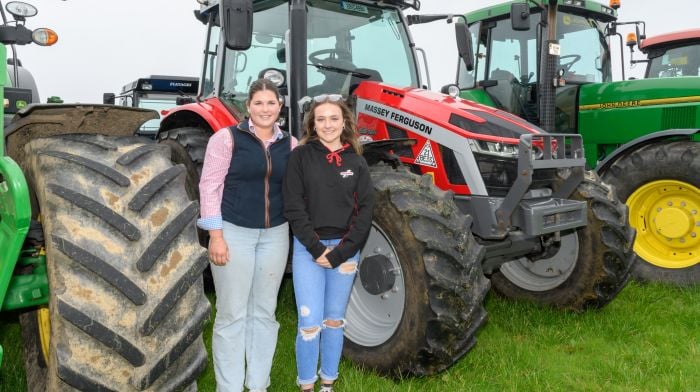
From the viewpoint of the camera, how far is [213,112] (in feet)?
15.5

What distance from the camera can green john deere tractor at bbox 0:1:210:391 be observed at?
1.92 meters

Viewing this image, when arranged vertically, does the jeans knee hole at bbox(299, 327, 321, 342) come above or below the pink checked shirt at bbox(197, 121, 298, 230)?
below

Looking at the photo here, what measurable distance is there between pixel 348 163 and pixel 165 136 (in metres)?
2.46

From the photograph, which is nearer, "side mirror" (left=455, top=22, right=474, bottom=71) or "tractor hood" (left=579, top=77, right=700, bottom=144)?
"side mirror" (left=455, top=22, right=474, bottom=71)

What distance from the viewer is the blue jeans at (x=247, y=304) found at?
3.04 m

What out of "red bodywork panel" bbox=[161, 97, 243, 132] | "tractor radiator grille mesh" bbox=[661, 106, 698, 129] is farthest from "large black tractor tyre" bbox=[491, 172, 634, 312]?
"red bodywork panel" bbox=[161, 97, 243, 132]

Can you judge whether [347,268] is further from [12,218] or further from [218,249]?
[12,218]

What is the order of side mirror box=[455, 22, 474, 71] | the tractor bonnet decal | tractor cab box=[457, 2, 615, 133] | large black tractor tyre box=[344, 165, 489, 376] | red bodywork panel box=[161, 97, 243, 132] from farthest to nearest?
tractor cab box=[457, 2, 615, 133], side mirror box=[455, 22, 474, 71], red bodywork panel box=[161, 97, 243, 132], the tractor bonnet decal, large black tractor tyre box=[344, 165, 489, 376]

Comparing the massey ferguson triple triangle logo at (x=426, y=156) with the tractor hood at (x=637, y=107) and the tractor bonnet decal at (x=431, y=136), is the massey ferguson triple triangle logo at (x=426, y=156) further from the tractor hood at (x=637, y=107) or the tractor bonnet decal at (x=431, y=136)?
the tractor hood at (x=637, y=107)

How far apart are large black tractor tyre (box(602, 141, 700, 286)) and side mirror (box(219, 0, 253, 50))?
14.3ft

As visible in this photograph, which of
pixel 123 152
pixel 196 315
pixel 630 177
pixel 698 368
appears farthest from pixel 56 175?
pixel 630 177

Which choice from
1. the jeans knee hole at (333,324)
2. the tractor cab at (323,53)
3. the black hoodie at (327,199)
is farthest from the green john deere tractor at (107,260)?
the tractor cab at (323,53)

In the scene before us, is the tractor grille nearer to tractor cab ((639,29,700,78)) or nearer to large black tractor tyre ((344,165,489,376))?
large black tractor tyre ((344,165,489,376))

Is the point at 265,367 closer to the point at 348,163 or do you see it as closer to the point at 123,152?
the point at 348,163
